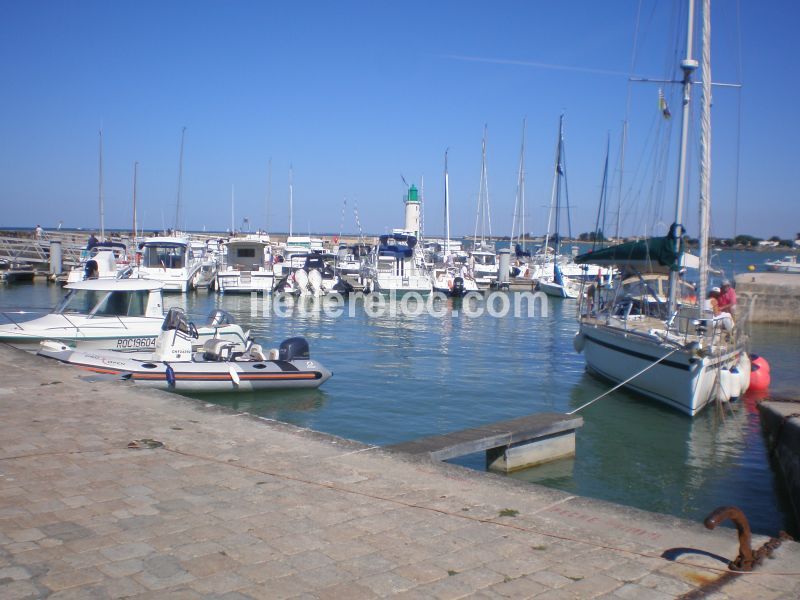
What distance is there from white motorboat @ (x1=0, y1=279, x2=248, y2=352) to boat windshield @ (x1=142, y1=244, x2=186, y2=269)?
2268 centimetres

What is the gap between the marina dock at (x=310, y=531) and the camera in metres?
4.97

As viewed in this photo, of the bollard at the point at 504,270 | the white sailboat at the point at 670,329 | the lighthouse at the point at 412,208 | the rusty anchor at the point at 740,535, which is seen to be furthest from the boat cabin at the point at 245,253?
the rusty anchor at the point at 740,535

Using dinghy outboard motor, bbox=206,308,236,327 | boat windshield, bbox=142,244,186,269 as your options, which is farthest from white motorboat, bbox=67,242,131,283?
dinghy outboard motor, bbox=206,308,236,327

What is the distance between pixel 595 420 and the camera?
1584 cm

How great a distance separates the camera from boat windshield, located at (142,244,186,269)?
40.6 m

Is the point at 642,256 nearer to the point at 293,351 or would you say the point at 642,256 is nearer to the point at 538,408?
the point at 538,408

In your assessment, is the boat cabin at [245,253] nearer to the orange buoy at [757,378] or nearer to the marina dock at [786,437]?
the orange buoy at [757,378]

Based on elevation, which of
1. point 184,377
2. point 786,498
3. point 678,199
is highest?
point 678,199

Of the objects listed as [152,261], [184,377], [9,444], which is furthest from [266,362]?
[152,261]

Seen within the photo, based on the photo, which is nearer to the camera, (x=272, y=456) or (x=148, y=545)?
(x=148, y=545)

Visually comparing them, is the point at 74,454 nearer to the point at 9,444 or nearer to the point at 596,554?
the point at 9,444

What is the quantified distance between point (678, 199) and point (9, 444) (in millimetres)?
15289

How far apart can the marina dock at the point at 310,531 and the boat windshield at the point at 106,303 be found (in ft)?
33.5

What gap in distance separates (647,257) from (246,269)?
1232 inches
